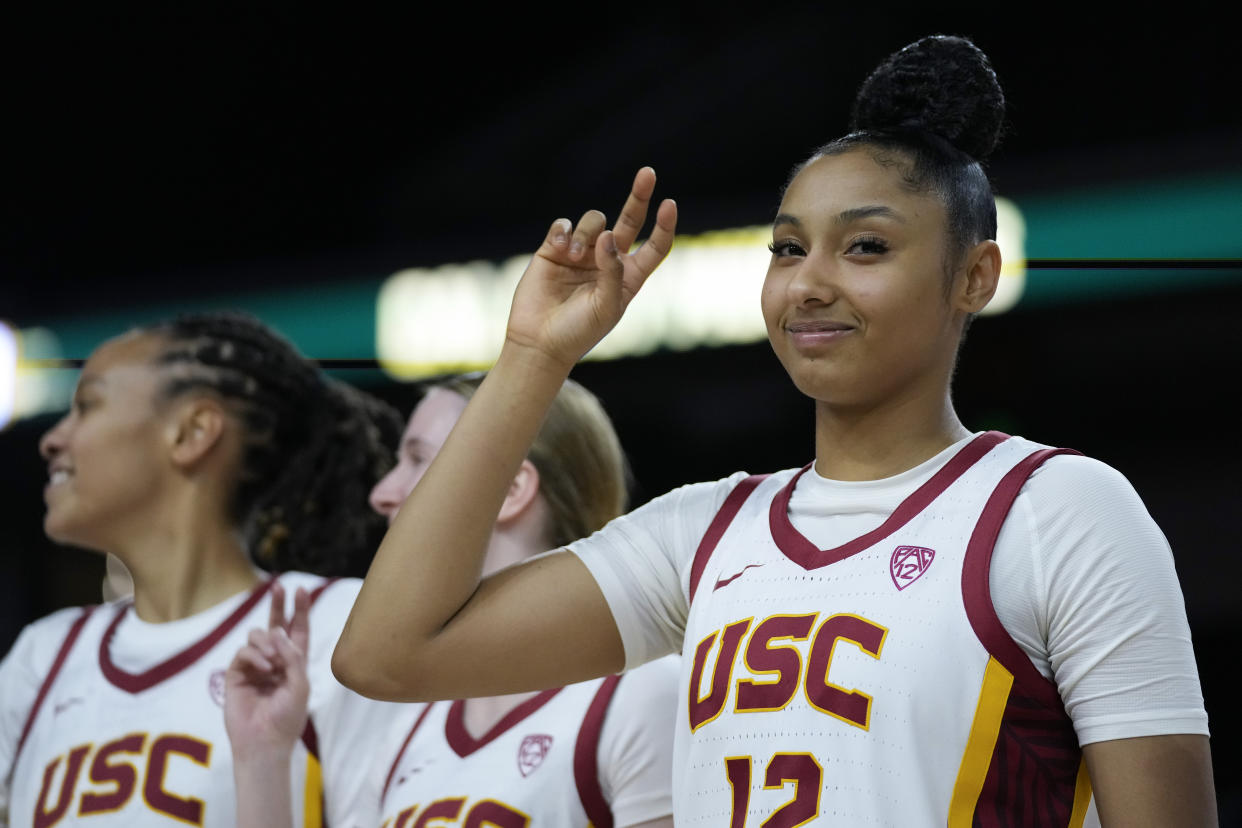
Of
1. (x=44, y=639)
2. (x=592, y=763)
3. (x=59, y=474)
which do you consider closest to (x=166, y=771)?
(x=44, y=639)

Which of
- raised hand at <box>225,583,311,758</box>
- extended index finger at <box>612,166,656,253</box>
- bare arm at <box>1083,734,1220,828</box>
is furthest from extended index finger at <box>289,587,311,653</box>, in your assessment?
bare arm at <box>1083,734,1220,828</box>

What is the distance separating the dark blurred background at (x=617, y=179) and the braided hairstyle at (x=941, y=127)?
71 cm

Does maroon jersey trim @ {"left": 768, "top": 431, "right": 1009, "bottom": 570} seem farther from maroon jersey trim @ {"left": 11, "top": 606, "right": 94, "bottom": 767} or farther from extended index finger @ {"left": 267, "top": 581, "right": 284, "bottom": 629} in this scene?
maroon jersey trim @ {"left": 11, "top": 606, "right": 94, "bottom": 767}

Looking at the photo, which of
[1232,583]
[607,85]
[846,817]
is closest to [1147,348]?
[1232,583]

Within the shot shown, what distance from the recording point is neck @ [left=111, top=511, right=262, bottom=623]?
2367mm

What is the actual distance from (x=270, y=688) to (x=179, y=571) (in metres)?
0.38

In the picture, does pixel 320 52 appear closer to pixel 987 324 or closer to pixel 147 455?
pixel 147 455

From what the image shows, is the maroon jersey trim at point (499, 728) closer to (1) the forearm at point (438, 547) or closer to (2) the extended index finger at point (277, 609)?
(2) the extended index finger at point (277, 609)

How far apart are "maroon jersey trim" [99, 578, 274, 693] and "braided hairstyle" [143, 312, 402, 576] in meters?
0.17

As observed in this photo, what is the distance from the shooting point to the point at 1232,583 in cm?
199

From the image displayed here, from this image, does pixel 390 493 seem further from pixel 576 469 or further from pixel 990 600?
pixel 990 600

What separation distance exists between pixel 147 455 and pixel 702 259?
39.3 inches

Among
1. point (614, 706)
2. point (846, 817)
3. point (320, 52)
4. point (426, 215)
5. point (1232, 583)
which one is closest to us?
point (846, 817)

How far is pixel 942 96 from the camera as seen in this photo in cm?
151
